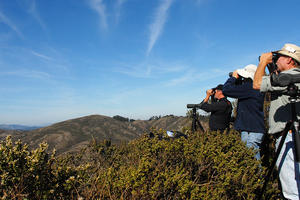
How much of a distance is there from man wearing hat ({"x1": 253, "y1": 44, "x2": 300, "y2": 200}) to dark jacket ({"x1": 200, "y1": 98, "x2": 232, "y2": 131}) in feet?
7.08

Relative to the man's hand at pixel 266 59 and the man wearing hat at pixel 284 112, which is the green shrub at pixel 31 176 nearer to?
the man wearing hat at pixel 284 112

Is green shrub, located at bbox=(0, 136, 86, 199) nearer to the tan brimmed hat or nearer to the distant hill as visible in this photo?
the tan brimmed hat

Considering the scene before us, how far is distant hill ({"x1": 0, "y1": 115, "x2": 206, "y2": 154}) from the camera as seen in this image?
36.2m

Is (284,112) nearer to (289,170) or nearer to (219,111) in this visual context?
(289,170)

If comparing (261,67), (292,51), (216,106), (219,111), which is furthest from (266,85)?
(219,111)

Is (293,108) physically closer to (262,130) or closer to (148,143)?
(262,130)

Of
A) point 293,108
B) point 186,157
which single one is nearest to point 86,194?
point 186,157

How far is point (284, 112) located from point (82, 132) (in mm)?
44150

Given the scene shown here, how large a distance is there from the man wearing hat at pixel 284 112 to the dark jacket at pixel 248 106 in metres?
1.17

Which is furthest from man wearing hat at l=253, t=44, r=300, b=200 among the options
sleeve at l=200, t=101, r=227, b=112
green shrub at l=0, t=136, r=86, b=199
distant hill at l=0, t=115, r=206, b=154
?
distant hill at l=0, t=115, r=206, b=154

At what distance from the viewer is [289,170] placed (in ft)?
7.22

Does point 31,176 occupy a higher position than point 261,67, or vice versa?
point 261,67

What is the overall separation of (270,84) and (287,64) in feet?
1.32

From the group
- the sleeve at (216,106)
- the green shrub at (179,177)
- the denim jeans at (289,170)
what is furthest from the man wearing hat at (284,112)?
the sleeve at (216,106)
